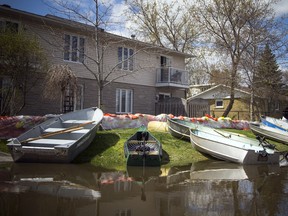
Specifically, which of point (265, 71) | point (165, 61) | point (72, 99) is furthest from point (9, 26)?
point (265, 71)

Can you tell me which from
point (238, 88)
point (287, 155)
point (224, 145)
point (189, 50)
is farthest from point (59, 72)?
point (189, 50)

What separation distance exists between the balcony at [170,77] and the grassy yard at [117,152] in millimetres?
10422

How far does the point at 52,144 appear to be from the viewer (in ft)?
32.6

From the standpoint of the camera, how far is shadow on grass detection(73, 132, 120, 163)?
10719 millimetres

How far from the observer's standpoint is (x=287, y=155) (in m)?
13.3

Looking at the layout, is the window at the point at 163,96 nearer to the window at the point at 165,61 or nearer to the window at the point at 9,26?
the window at the point at 165,61

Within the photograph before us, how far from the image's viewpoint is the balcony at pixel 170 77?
2338 centimetres

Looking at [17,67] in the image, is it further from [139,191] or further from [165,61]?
[165,61]

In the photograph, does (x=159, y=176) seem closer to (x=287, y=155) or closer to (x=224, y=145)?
(x=224, y=145)

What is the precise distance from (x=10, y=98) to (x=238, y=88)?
753 inches

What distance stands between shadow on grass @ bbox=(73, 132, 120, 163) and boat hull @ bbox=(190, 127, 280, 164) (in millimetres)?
3201

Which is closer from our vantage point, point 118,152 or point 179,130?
point 118,152

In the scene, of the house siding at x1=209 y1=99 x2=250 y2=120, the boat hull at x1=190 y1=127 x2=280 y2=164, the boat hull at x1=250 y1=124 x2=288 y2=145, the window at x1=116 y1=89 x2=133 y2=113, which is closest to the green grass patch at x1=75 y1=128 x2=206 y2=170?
the boat hull at x1=190 y1=127 x2=280 y2=164

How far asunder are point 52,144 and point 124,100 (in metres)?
11.9
